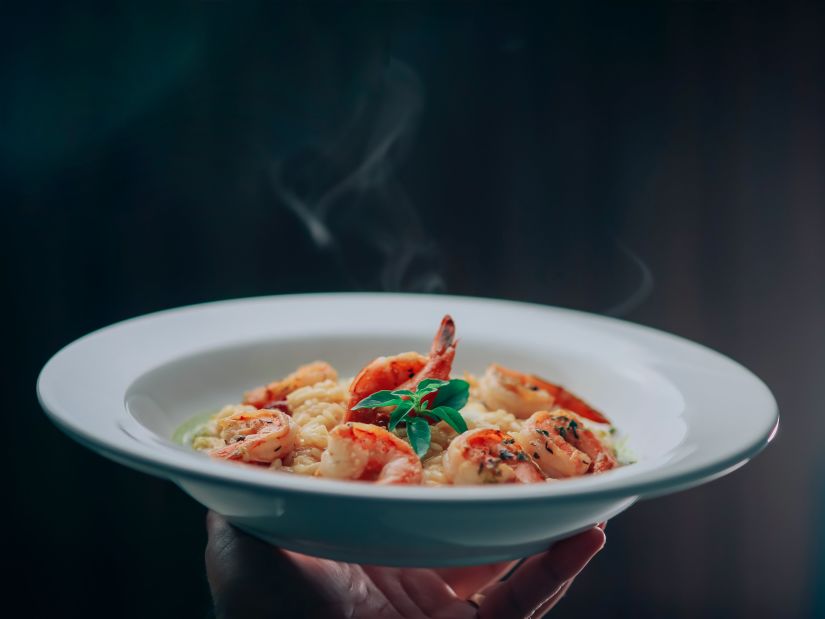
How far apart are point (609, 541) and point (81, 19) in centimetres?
367

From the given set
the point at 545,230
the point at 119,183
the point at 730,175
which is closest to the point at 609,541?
the point at 545,230

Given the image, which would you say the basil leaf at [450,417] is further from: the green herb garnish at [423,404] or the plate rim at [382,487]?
the plate rim at [382,487]

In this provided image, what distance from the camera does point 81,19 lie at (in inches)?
139

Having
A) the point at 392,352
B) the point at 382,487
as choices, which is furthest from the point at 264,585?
the point at 392,352

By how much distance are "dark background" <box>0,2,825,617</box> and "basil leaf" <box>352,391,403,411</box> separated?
228cm

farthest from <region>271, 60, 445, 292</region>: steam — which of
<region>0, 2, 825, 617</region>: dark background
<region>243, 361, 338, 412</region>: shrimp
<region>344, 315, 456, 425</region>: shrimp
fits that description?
<region>344, 315, 456, 425</region>: shrimp

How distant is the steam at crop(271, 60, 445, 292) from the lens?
397cm

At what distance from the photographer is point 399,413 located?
185cm

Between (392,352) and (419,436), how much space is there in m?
0.95

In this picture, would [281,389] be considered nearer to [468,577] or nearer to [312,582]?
[312,582]

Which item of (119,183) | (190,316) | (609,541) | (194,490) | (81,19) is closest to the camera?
(194,490)

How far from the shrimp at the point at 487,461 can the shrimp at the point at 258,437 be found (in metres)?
0.36

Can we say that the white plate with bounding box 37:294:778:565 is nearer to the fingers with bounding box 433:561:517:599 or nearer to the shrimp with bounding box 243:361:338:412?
the shrimp with bounding box 243:361:338:412

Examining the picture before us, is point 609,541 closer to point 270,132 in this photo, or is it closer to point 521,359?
point 521,359
